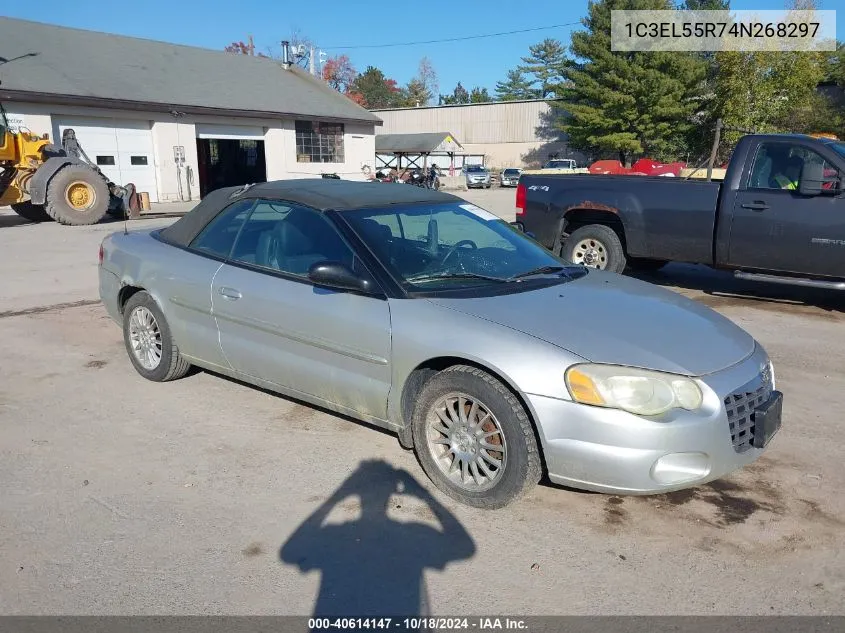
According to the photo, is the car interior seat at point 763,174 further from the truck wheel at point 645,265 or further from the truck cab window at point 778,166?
the truck wheel at point 645,265

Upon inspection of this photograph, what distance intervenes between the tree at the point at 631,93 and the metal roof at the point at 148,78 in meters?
19.3

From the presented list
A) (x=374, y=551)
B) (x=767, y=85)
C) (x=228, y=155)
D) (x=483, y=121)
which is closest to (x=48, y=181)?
(x=228, y=155)

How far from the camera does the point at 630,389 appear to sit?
3137 mm

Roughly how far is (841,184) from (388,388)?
5.94 metres

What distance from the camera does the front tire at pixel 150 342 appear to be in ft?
16.5

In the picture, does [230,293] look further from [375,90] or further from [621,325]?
[375,90]

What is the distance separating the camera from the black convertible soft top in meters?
4.35

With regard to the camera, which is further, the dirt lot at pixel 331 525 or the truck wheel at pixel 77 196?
the truck wheel at pixel 77 196

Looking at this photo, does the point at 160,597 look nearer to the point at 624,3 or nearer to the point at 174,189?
the point at 174,189

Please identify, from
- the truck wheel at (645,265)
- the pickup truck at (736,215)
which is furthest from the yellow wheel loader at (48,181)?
the truck wheel at (645,265)

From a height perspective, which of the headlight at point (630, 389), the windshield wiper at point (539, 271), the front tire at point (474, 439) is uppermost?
the windshield wiper at point (539, 271)

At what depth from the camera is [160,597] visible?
9.20 ft

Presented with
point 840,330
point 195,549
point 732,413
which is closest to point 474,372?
point 732,413

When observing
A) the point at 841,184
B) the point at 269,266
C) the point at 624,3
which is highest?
the point at 624,3
